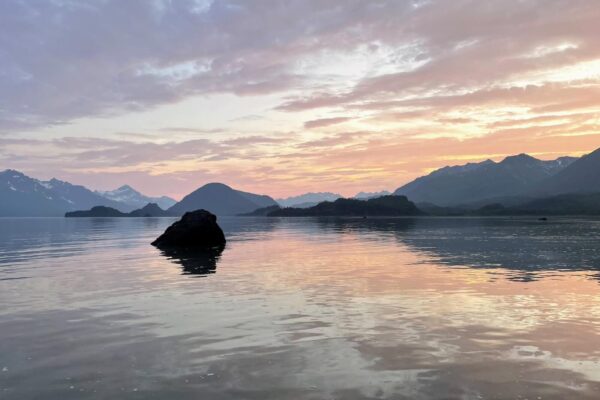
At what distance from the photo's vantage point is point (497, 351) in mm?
15547

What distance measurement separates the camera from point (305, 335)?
18.1 metres

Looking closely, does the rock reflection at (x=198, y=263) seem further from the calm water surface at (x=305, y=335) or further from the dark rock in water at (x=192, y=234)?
the dark rock in water at (x=192, y=234)

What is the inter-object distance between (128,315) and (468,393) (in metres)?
16.5

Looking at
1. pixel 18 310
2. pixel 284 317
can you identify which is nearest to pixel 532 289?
pixel 284 317

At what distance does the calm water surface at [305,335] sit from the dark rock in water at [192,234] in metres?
32.1

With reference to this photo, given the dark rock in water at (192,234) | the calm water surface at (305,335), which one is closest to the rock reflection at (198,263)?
the calm water surface at (305,335)

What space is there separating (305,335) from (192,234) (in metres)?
53.8

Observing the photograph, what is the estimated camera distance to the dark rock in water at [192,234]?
227 ft

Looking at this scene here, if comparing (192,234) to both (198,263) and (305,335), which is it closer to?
(198,263)

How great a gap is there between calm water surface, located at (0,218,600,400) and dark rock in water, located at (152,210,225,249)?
32.1 meters

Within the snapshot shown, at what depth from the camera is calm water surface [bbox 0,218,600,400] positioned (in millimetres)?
12531

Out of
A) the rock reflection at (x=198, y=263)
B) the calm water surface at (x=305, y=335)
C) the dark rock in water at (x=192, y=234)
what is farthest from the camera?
the dark rock in water at (x=192, y=234)

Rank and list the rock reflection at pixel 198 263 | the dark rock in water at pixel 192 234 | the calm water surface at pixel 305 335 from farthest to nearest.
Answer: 1. the dark rock in water at pixel 192 234
2. the rock reflection at pixel 198 263
3. the calm water surface at pixel 305 335

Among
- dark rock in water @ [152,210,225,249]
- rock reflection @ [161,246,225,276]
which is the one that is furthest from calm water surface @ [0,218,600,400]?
dark rock in water @ [152,210,225,249]
